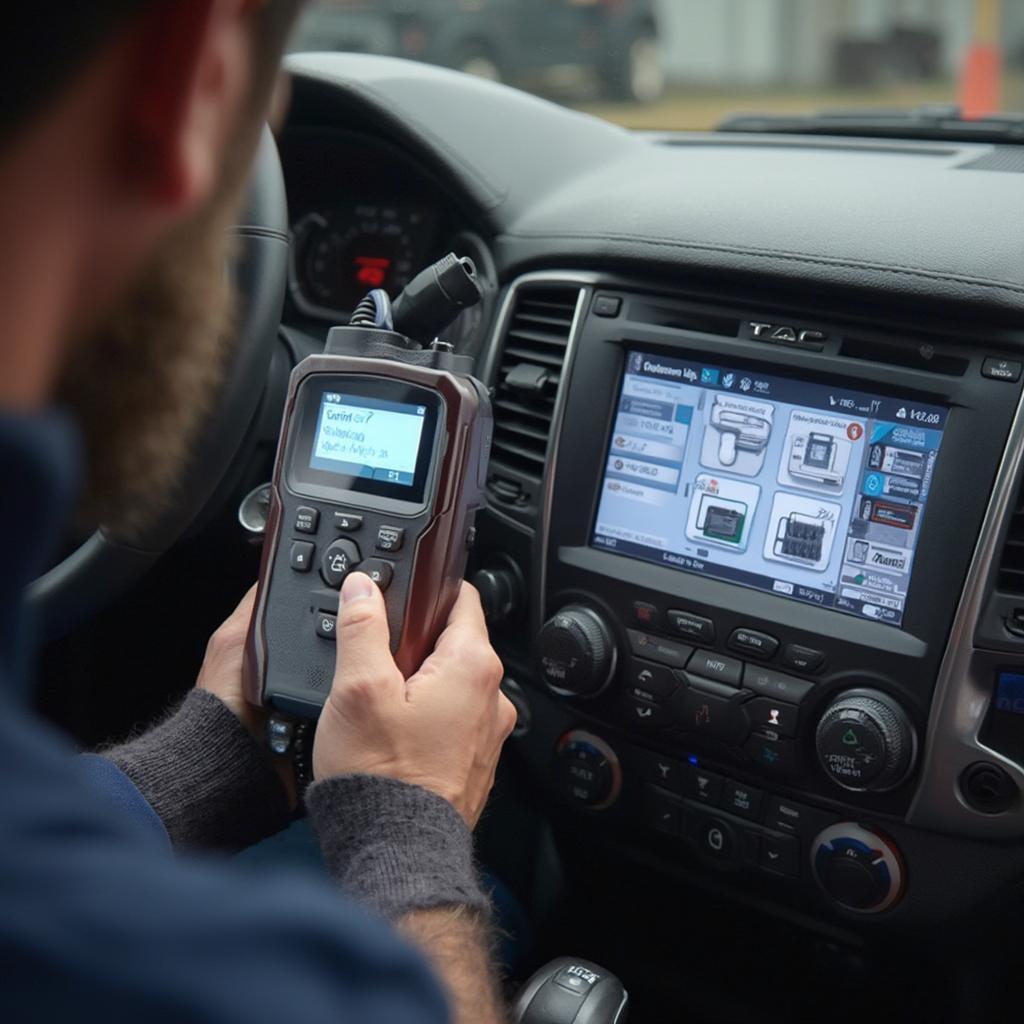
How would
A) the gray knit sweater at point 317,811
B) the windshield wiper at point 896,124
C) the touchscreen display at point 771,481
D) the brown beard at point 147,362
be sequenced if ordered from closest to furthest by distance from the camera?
the brown beard at point 147,362 → the gray knit sweater at point 317,811 → the touchscreen display at point 771,481 → the windshield wiper at point 896,124

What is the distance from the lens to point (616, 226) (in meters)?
1.66

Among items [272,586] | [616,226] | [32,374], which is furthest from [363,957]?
[616,226]

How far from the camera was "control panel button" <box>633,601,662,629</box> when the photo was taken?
1576 millimetres

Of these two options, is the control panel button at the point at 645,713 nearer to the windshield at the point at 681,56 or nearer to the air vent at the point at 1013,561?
the air vent at the point at 1013,561

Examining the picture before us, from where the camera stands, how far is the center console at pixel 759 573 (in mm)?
1383

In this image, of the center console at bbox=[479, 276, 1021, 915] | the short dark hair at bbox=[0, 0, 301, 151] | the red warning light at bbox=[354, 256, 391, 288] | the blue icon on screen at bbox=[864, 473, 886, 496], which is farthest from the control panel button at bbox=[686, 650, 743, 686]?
the short dark hair at bbox=[0, 0, 301, 151]

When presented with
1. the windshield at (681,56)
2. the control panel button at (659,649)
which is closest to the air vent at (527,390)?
the control panel button at (659,649)

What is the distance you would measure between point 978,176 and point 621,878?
1047mm

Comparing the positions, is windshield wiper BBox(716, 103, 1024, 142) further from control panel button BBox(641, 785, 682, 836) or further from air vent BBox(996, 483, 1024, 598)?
control panel button BBox(641, 785, 682, 836)

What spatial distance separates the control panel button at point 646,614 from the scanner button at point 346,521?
0.40m

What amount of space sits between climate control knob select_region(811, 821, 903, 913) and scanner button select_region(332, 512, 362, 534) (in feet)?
2.09

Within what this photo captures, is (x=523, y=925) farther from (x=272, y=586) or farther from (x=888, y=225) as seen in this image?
(x=888, y=225)

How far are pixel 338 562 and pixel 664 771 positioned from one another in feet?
1.76

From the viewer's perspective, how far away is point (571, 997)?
1.38 meters
